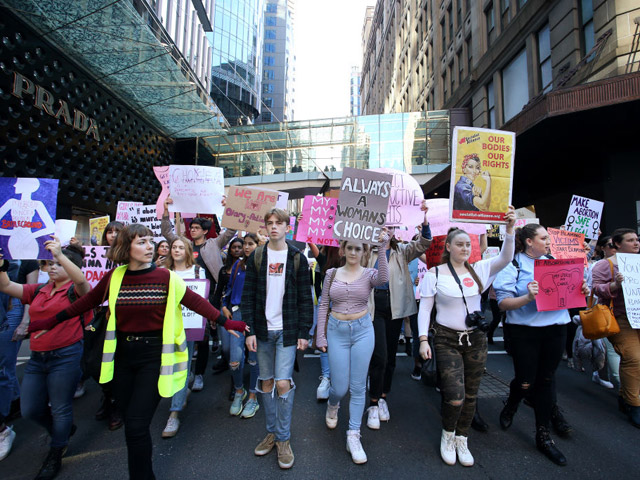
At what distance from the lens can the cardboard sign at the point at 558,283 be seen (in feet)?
10.3

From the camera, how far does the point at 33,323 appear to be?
274cm

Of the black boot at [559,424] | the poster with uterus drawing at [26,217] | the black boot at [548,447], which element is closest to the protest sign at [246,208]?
Answer: the poster with uterus drawing at [26,217]

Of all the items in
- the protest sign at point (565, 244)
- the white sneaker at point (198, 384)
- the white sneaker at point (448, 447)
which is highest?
the protest sign at point (565, 244)

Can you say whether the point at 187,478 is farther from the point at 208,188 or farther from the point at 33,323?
the point at 208,188

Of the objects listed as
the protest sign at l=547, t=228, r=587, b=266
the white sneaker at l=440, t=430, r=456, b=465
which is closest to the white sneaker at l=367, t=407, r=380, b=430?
the white sneaker at l=440, t=430, r=456, b=465

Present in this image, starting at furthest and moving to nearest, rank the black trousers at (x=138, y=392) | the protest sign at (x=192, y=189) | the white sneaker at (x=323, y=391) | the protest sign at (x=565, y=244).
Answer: the protest sign at (x=565, y=244)
the protest sign at (x=192, y=189)
the white sneaker at (x=323, y=391)
the black trousers at (x=138, y=392)

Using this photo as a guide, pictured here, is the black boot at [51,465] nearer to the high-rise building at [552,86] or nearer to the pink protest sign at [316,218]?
the pink protest sign at [316,218]

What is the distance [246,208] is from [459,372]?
3.67 m

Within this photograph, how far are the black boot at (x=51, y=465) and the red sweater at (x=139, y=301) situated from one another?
1239 mm

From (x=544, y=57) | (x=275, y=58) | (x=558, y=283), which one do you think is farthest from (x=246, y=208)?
(x=275, y=58)

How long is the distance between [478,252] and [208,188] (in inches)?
169

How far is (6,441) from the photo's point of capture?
3.17 m

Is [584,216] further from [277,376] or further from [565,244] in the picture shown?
[277,376]

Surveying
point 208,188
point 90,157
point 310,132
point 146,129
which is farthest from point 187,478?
point 310,132
